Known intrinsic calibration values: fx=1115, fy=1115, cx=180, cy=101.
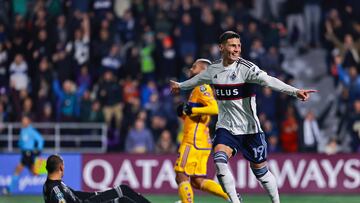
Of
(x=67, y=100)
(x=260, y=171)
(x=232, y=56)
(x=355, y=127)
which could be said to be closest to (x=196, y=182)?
(x=260, y=171)

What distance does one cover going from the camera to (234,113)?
1398 cm

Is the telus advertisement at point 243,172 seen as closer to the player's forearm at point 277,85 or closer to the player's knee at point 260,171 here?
the player's knee at point 260,171

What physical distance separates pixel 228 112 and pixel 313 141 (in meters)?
9.52

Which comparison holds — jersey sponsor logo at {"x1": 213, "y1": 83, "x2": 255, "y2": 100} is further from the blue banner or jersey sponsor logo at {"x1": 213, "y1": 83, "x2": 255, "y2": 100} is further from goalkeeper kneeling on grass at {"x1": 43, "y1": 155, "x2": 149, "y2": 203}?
the blue banner

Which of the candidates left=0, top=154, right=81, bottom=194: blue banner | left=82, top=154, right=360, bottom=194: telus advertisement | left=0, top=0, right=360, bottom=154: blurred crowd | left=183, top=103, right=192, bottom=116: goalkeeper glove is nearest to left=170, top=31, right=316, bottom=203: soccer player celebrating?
left=183, top=103, right=192, bottom=116: goalkeeper glove

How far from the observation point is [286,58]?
26469mm

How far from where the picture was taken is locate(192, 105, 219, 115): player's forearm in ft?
49.4

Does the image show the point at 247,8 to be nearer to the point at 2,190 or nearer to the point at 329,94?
the point at 329,94

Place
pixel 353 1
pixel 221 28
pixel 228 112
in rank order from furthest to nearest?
pixel 353 1
pixel 221 28
pixel 228 112

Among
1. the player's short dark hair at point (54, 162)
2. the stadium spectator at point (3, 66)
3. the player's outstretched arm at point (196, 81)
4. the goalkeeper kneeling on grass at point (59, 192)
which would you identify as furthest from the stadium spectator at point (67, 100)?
the player's short dark hair at point (54, 162)

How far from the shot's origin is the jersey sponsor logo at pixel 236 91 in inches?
547

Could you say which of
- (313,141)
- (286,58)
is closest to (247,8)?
(286,58)

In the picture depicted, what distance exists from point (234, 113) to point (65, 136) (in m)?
11.3

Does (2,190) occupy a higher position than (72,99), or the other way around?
(72,99)
